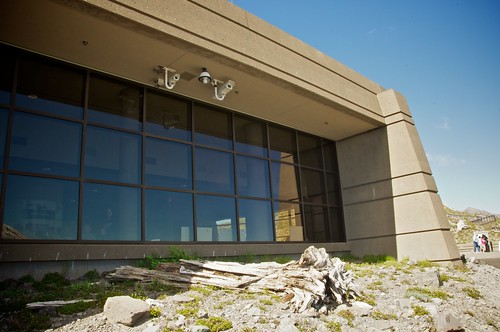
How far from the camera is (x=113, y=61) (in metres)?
8.62

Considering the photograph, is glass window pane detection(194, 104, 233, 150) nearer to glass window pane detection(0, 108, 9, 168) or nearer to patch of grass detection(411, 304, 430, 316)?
glass window pane detection(0, 108, 9, 168)

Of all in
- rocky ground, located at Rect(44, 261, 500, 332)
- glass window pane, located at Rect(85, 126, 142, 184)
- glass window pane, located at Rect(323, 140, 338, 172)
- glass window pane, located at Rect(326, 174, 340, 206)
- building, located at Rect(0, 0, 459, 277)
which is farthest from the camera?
glass window pane, located at Rect(323, 140, 338, 172)

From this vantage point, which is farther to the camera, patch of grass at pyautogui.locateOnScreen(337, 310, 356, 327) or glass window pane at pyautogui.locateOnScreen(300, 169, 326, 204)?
glass window pane at pyautogui.locateOnScreen(300, 169, 326, 204)

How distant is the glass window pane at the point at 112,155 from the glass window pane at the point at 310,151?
6261mm

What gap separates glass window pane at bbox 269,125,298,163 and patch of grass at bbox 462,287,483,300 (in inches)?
251

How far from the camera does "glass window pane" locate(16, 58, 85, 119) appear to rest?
8.04m

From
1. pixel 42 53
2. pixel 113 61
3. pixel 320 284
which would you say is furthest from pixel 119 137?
pixel 320 284

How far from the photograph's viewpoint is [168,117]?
10164 mm

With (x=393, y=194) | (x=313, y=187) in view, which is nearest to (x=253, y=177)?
(x=313, y=187)

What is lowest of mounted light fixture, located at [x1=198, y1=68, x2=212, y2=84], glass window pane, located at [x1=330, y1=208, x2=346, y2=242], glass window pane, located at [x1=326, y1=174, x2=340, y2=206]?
glass window pane, located at [x1=330, y1=208, x2=346, y2=242]

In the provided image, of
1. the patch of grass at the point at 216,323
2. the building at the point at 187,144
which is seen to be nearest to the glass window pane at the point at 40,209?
the building at the point at 187,144

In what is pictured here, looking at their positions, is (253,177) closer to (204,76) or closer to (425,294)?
(204,76)

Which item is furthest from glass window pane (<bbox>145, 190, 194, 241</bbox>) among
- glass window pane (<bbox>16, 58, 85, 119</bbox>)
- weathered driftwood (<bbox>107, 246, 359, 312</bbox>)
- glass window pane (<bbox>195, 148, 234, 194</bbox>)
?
glass window pane (<bbox>16, 58, 85, 119</bbox>)

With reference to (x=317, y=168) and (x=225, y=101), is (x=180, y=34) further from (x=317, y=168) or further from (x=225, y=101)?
(x=317, y=168)
